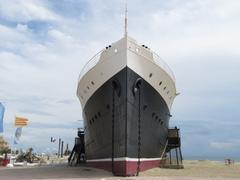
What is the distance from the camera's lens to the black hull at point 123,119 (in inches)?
756

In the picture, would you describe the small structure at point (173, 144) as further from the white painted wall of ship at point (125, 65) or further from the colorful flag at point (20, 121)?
the colorful flag at point (20, 121)

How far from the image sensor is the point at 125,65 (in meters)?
20.0

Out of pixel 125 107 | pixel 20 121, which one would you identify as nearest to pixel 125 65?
pixel 125 107

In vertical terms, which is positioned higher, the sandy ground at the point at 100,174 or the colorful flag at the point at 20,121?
the colorful flag at the point at 20,121

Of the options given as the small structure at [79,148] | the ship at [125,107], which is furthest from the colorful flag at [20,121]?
the ship at [125,107]

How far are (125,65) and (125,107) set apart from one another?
2317 mm

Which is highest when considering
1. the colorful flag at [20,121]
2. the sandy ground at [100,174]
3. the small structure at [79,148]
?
the colorful flag at [20,121]

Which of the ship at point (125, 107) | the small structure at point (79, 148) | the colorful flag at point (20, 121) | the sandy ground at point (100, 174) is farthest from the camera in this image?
the colorful flag at point (20, 121)

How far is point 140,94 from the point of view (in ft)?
66.8

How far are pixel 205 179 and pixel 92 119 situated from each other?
8.16 metres

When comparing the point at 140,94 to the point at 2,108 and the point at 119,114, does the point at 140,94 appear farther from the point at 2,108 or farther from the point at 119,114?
the point at 2,108

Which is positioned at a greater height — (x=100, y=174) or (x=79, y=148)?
(x=79, y=148)

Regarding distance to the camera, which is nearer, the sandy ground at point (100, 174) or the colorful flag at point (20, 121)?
the sandy ground at point (100, 174)

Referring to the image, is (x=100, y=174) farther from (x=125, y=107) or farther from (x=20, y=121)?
(x=20, y=121)
